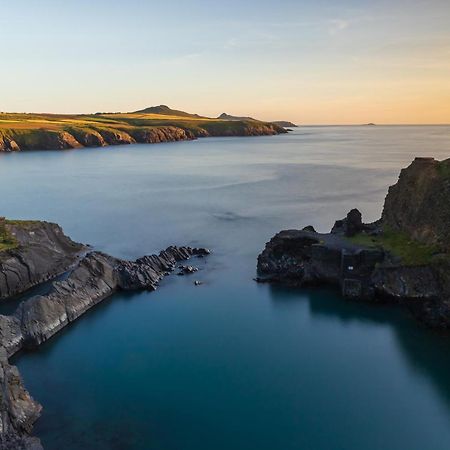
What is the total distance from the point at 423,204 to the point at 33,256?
135 ft

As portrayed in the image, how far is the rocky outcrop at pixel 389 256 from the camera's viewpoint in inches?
1662

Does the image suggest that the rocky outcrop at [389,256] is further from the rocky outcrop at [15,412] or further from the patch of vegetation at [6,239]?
the rocky outcrop at [15,412]

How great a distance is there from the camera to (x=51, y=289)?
44.7m

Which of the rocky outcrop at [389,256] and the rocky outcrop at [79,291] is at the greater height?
the rocky outcrop at [389,256]

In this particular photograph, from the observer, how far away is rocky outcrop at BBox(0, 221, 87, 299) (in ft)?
158

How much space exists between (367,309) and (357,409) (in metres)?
15.0

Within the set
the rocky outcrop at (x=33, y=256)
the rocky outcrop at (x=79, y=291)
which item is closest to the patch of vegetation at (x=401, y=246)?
the rocky outcrop at (x=79, y=291)

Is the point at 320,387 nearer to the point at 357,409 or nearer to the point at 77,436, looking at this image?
the point at 357,409

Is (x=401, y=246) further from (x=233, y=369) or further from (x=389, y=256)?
(x=233, y=369)

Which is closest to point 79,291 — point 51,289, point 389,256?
point 51,289

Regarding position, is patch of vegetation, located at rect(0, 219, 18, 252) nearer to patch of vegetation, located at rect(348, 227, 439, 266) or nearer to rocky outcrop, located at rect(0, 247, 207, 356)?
rocky outcrop, located at rect(0, 247, 207, 356)

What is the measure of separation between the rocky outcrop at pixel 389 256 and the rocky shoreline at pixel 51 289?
13.5 meters

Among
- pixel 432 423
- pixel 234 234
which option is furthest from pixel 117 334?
pixel 234 234

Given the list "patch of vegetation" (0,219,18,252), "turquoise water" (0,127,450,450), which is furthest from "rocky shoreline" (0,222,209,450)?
"turquoise water" (0,127,450,450)
